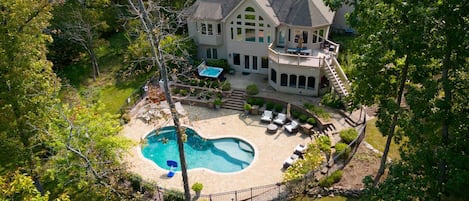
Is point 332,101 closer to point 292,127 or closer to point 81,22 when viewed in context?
point 292,127

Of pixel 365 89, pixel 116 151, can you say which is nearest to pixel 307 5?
pixel 365 89

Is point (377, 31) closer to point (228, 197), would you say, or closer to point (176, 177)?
point (228, 197)

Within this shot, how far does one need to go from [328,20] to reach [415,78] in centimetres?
1678

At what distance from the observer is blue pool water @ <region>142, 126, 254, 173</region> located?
26.9 metres

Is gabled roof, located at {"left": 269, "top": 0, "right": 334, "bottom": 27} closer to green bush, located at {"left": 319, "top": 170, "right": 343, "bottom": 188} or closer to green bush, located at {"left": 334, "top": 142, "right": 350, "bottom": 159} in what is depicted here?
green bush, located at {"left": 334, "top": 142, "right": 350, "bottom": 159}

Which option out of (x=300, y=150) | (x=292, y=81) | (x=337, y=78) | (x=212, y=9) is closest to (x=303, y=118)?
(x=300, y=150)

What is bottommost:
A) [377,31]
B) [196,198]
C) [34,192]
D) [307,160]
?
[196,198]

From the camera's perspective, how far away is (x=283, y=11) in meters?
34.6

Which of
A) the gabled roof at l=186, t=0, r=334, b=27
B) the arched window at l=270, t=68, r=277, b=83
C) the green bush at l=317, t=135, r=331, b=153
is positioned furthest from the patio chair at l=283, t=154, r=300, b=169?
the gabled roof at l=186, t=0, r=334, b=27

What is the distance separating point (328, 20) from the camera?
33.9 meters

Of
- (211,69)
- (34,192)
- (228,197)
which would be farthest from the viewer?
(211,69)

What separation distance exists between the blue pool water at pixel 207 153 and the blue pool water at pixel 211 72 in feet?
21.1

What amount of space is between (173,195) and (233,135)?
7.80 m

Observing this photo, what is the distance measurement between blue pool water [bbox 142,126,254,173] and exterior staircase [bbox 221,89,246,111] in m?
3.93
